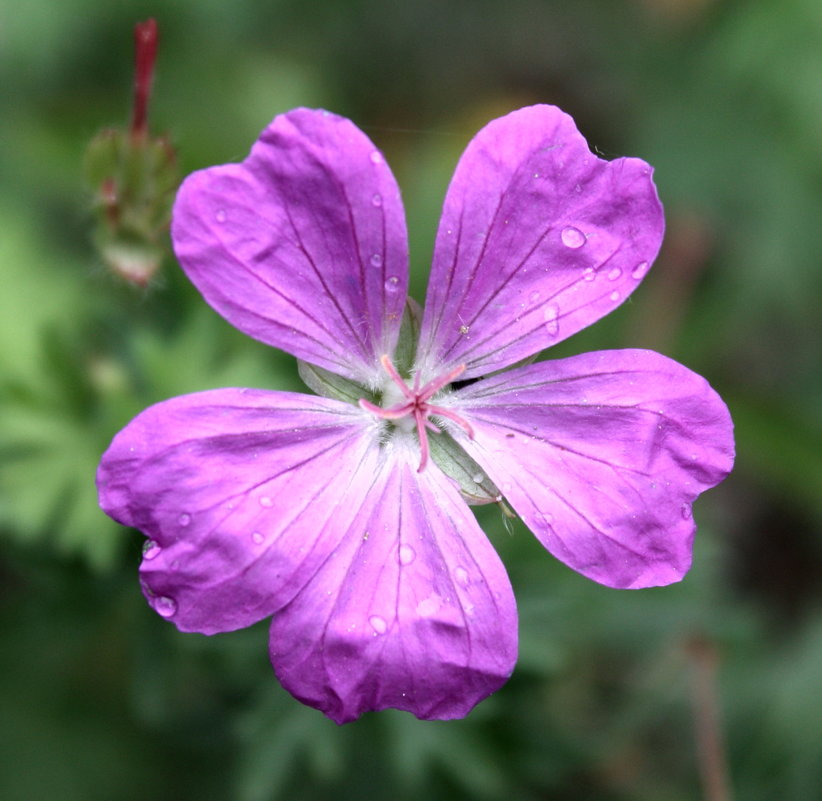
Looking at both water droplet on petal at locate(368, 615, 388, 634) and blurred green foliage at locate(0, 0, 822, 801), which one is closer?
water droplet on petal at locate(368, 615, 388, 634)

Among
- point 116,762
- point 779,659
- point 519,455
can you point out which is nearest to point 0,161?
point 116,762

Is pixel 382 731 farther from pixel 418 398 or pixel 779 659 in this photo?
pixel 779 659

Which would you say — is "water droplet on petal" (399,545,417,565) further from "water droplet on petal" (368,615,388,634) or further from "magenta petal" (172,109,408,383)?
"magenta petal" (172,109,408,383)

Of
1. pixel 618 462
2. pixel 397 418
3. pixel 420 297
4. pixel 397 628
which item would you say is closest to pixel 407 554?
pixel 397 628

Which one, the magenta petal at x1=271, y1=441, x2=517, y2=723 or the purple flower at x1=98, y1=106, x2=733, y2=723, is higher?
the purple flower at x1=98, y1=106, x2=733, y2=723

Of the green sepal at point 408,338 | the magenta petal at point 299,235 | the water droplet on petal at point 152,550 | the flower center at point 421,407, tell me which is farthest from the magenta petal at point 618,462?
the water droplet on petal at point 152,550

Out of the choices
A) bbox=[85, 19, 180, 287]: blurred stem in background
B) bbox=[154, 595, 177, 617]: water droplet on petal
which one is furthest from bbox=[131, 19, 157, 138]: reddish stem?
bbox=[154, 595, 177, 617]: water droplet on petal

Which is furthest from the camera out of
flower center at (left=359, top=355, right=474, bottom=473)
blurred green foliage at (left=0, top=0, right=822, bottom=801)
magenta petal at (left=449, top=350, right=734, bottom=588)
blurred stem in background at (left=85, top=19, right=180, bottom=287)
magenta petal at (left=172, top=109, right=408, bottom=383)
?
blurred green foliage at (left=0, top=0, right=822, bottom=801)

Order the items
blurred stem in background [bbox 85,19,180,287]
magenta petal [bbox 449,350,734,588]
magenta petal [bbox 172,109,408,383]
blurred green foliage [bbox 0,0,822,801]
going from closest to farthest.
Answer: magenta petal [bbox 172,109,408,383]
magenta petal [bbox 449,350,734,588]
blurred stem in background [bbox 85,19,180,287]
blurred green foliage [bbox 0,0,822,801]
